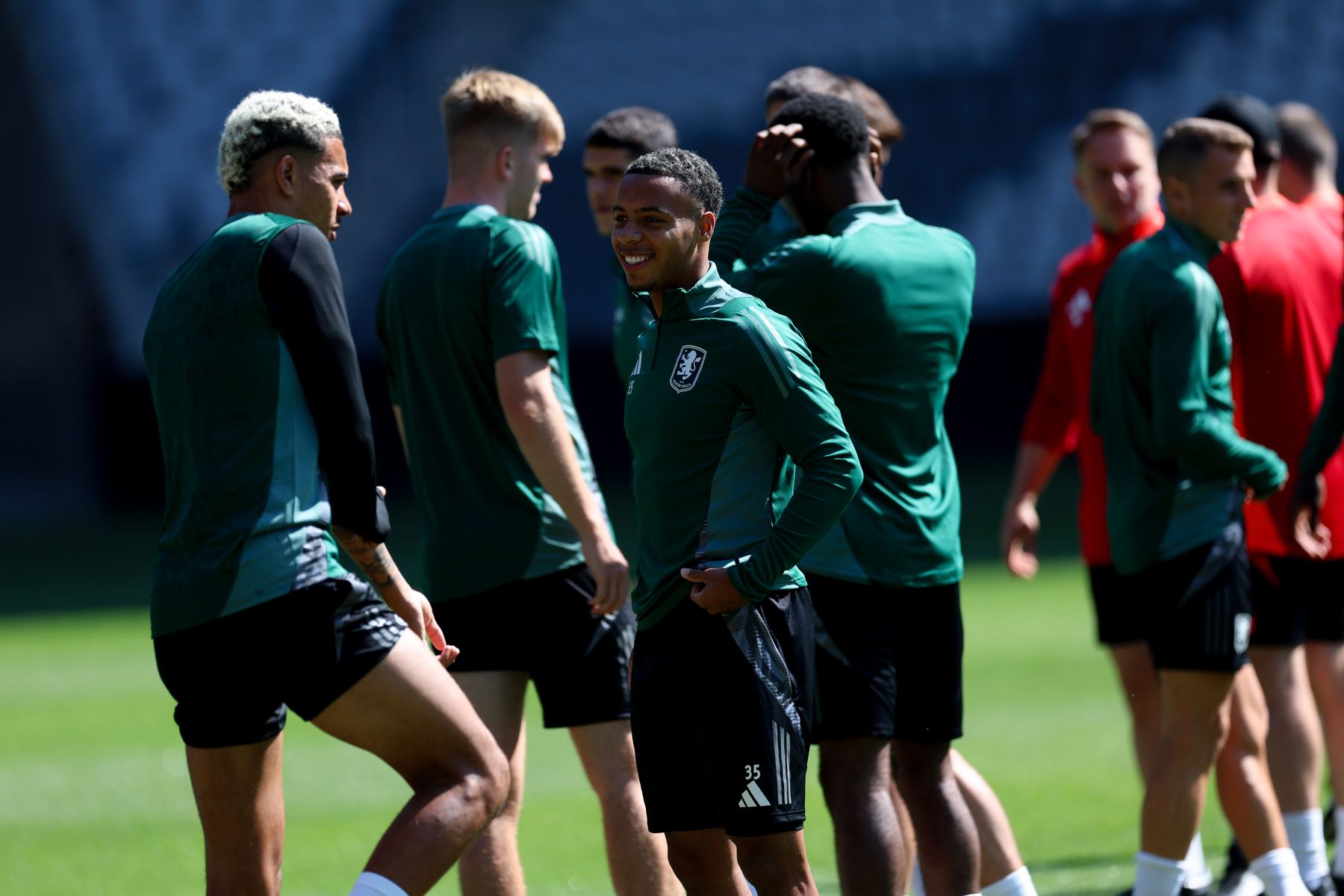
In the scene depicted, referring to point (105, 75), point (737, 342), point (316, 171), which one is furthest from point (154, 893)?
point (105, 75)

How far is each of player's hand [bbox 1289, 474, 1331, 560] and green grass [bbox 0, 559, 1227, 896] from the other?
53.1 inches

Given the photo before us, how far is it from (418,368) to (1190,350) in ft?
7.44

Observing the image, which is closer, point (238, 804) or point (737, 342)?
point (737, 342)

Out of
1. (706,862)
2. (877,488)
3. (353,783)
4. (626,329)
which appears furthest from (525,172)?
(353,783)

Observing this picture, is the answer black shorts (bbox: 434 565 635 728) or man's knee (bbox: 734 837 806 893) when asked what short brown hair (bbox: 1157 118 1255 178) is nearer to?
black shorts (bbox: 434 565 635 728)

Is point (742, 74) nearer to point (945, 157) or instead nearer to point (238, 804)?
point (945, 157)

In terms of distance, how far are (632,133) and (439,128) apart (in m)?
17.0

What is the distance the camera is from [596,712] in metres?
5.26

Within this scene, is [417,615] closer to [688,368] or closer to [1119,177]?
[688,368]

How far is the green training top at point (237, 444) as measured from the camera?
421cm

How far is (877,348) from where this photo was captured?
4.81 metres

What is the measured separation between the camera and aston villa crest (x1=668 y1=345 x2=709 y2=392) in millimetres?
3959

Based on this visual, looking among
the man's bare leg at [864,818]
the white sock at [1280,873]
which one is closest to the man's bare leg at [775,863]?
the man's bare leg at [864,818]

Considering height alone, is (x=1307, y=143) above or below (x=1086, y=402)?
above
